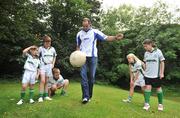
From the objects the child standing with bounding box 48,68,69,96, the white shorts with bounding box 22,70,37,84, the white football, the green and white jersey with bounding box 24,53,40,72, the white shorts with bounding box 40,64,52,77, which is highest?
the white football

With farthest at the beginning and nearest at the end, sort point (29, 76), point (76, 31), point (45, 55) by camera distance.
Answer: point (76, 31)
point (45, 55)
point (29, 76)

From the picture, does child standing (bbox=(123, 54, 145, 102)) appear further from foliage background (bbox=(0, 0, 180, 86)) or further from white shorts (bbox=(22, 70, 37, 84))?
foliage background (bbox=(0, 0, 180, 86))

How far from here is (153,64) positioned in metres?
11.9

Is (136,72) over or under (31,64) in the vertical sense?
under

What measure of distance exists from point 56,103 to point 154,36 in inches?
887

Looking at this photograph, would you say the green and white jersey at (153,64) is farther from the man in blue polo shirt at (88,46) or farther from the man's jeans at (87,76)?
the man's jeans at (87,76)

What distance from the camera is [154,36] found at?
33250mm

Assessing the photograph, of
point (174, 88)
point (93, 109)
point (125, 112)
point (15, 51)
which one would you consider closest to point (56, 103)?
point (93, 109)

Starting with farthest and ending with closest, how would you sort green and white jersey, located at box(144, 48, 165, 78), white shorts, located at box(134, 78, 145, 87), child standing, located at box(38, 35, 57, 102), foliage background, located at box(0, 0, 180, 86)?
1. foliage background, located at box(0, 0, 180, 86)
2. white shorts, located at box(134, 78, 145, 87)
3. child standing, located at box(38, 35, 57, 102)
4. green and white jersey, located at box(144, 48, 165, 78)

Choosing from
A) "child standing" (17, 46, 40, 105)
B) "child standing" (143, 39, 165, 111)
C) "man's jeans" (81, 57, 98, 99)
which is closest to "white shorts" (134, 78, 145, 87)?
"child standing" (143, 39, 165, 111)

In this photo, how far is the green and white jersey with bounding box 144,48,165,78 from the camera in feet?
39.0

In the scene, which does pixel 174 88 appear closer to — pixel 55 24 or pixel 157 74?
pixel 55 24

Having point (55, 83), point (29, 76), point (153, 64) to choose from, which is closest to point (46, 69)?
point (29, 76)

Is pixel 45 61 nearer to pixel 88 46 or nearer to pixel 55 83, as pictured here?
pixel 55 83
